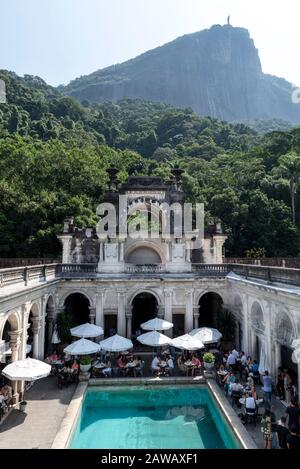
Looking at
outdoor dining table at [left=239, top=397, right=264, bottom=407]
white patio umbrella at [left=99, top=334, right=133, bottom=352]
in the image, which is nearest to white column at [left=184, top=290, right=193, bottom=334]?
white patio umbrella at [left=99, top=334, right=133, bottom=352]

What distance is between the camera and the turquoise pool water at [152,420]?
42.2 ft

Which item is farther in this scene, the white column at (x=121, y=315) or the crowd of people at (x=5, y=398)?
the white column at (x=121, y=315)

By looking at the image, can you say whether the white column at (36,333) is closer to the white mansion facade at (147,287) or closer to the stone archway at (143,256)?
the white mansion facade at (147,287)

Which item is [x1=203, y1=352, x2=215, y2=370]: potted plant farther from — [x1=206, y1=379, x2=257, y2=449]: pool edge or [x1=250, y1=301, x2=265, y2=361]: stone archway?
[x1=250, y1=301, x2=265, y2=361]: stone archway

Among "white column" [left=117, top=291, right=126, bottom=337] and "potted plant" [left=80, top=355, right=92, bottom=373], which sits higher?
"white column" [left=117, top=291, right=126, bottom=337]

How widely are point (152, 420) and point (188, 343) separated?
5.42 metres

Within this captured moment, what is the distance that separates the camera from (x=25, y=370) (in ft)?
47.9

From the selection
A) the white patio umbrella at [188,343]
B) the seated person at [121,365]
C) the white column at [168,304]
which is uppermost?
the white column at [168,304]

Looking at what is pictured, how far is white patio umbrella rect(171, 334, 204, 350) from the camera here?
1950cm

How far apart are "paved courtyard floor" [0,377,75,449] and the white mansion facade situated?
52.3 inches

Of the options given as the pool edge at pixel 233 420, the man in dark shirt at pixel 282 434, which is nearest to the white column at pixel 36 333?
the pool edge at pixel 233 420

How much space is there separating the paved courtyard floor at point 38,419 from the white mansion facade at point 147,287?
1329 mm

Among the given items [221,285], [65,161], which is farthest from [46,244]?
[221,285]

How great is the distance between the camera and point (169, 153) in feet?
257
